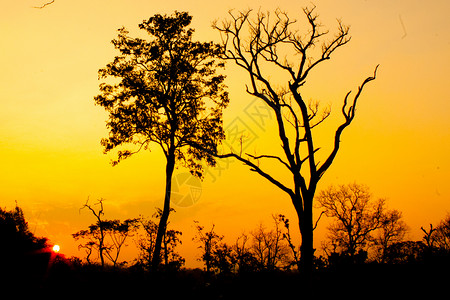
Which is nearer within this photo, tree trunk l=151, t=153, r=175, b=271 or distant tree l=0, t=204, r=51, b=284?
distant tree l=0, t=204, r=51, b=284

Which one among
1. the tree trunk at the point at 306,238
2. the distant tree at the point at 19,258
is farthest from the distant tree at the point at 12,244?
the tree trunk at the point at 306,238

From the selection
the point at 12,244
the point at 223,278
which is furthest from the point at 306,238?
the point at 12,244

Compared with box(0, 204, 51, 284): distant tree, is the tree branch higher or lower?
higher

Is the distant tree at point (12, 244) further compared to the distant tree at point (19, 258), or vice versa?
the distant tree at point (12, 244)

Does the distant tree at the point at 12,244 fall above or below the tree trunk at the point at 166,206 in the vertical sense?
below

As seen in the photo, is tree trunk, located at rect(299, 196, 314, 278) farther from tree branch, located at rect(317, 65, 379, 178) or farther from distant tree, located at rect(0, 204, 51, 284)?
distant tree, located at rect(0, 204, 51, 284)

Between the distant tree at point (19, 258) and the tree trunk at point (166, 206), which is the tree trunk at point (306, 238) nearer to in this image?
the tree trunk at point (166, 206)

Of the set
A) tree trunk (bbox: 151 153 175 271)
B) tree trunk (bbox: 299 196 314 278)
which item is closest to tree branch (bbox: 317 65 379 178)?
tree trunk (bbox: 299 196 314 278)

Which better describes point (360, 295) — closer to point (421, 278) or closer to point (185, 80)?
point (421, 278)

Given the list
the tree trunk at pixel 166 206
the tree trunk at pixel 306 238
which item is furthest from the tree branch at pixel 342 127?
the tree trunk at pixel 166 206

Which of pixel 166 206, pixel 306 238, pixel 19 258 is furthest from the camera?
pixel 166 206

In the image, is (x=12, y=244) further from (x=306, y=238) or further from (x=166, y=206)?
(x=306, y=238)

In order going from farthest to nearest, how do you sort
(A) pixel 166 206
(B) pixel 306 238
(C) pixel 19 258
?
(A) pixel 166 206, (C) pixel 19 258, (B) pixel 306 238

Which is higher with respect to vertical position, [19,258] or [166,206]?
[166,206]
